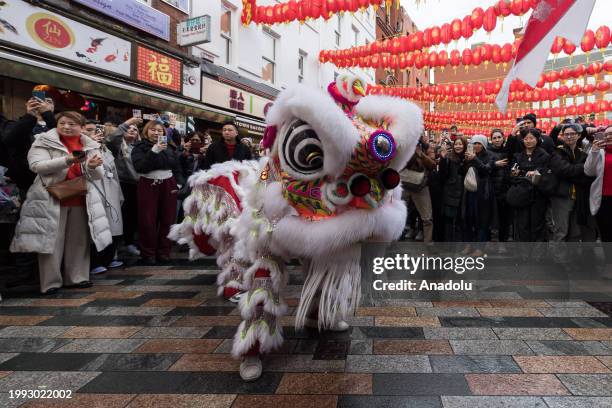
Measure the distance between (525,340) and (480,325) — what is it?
1.10 ft

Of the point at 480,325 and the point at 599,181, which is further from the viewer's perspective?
the point at 599,181

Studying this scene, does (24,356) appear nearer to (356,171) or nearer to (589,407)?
(356,171)

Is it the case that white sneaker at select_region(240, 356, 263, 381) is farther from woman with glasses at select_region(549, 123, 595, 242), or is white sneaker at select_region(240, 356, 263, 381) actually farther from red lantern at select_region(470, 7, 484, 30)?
red lantern at select_region(470, 7, 484, 30)

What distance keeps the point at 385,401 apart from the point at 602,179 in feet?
11.8

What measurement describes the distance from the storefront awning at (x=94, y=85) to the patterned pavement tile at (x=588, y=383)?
296 inches

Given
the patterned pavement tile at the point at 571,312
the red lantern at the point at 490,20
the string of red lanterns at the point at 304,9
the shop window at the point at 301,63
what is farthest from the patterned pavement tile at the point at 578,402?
the shop window at the point at 301,63

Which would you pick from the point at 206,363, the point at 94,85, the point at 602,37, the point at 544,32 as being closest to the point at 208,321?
the point at 206,363

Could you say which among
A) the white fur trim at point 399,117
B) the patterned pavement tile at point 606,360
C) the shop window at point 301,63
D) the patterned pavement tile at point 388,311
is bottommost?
the patterned pavement tile at point 388,311

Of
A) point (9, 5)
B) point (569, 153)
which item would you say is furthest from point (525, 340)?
point (9, 5)

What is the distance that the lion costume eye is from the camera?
1.91m

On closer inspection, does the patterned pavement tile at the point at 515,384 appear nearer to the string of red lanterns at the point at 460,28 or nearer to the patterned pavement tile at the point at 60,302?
the patterned pavement tile at the point at 60,302

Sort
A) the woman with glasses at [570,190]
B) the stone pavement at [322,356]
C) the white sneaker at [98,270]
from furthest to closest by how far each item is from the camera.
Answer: the white sneaker at [98,270]
the woman with glasses at [570,190]
the stone pavement at [322,356]

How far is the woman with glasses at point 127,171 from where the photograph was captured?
5.02 metres

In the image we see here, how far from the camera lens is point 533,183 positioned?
14.5 ft
